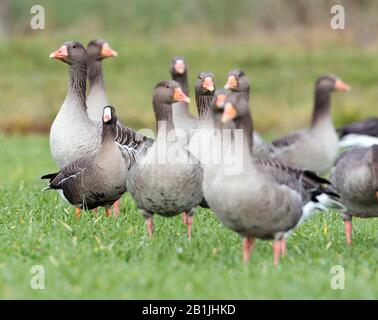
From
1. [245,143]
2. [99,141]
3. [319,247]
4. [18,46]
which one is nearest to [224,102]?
[245,143]

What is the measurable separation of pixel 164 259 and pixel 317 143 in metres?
7.78

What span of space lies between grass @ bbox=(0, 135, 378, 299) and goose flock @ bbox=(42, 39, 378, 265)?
10.9 inches

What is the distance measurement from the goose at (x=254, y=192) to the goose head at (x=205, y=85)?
7.98 feet

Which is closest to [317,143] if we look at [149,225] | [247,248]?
[149,225]

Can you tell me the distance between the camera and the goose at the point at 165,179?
8078 mm

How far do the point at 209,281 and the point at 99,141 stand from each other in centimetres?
422

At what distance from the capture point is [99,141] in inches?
406

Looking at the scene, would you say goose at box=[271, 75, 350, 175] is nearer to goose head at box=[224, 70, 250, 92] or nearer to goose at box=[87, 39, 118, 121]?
goose at box=[87, 39, 118, 121]

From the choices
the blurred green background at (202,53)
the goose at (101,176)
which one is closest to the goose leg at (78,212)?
the goose at (101,176)

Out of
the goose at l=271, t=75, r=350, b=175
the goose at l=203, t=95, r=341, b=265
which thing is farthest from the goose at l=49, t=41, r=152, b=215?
the goose at l=271, t=75, r=350, b=175

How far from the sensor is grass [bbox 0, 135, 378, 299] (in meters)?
6.27

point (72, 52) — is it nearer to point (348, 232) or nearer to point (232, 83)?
point (232, 83)

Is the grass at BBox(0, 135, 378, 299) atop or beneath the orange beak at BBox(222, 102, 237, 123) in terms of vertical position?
beneath

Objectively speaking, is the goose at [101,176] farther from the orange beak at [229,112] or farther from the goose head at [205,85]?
the orange beak at [229,112]
